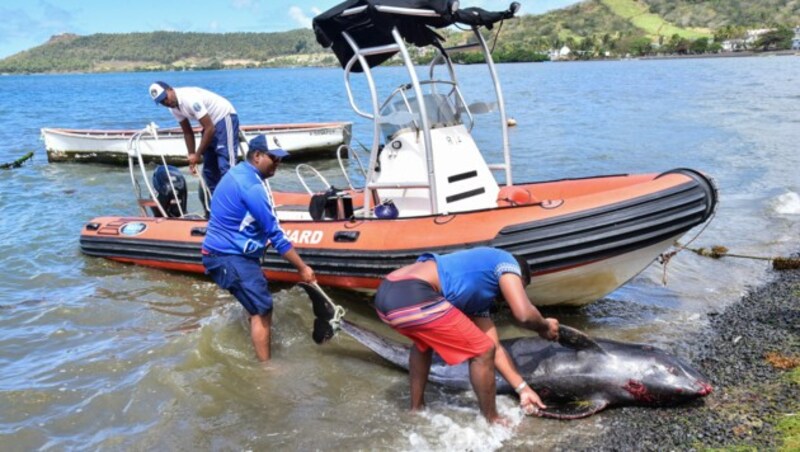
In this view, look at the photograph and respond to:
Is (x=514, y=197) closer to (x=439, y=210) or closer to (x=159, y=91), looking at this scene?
(x=439, y=210)

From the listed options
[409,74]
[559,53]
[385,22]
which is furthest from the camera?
[559,53]

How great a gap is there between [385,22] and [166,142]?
11684mm

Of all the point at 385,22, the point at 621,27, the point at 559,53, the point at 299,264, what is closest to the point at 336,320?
the point at 299,264

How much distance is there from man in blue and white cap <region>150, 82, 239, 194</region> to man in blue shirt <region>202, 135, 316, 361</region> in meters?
2.20

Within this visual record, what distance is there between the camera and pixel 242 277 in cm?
A: 553

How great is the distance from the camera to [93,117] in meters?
34.4

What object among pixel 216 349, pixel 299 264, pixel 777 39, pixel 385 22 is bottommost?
pixel 216 349

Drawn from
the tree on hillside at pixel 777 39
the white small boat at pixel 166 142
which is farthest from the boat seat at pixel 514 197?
the tree on hillside at pixel 777 39

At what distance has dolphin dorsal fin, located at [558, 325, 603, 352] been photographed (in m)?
4.81

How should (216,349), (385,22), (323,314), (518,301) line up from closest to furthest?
(518,301)
(323,314)
(216,349)
(385,22)

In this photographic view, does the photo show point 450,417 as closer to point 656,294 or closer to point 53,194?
point 656,294

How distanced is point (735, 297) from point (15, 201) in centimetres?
1296

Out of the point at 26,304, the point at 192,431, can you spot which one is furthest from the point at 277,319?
the point at 26,304

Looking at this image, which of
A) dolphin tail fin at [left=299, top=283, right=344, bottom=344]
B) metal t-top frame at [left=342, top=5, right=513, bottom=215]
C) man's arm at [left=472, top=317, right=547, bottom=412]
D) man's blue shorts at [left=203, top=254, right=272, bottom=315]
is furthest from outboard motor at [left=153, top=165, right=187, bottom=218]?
man's arm at [left=472, top=317, right=547, bottom=412]
